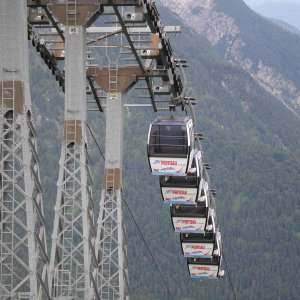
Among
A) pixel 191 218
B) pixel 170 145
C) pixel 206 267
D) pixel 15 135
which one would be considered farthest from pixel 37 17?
pixel 206 267

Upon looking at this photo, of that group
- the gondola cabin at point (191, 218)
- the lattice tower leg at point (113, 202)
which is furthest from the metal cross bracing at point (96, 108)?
the gondola cabin at point (191, 218)

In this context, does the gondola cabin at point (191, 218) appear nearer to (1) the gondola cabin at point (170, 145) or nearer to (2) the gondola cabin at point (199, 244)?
(2) the gondola cabin at point (199, 244)

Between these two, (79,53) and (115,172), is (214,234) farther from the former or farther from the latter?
(79,53)

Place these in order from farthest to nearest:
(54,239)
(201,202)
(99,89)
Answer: (201,202), (99,89), (54,239)

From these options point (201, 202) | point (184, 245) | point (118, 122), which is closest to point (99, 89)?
point (118, 122)

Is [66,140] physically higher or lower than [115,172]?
higher

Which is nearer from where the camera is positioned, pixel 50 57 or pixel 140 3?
pixel 140 3
